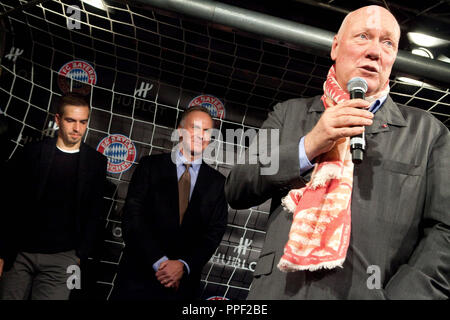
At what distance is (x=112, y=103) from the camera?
109 inches

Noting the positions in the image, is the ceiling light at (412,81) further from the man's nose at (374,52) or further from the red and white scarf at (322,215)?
the red and white scarf at (322,215)

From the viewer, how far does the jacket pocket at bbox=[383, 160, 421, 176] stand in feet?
3.43

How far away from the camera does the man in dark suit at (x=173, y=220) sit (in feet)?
7.33

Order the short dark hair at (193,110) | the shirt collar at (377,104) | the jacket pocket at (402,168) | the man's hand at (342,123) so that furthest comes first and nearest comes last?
the short dark hair at (193,110) → the shirt collar at (377,104) → the jacket pocket at (402,168) → the man's hand at (342,123)

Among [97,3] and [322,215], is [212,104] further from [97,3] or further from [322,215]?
[322,215]

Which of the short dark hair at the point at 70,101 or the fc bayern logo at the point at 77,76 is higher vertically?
the fc bayern logo at the point at 77,76

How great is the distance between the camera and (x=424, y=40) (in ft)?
8.95

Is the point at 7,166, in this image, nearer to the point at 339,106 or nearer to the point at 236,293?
the point at 236,293

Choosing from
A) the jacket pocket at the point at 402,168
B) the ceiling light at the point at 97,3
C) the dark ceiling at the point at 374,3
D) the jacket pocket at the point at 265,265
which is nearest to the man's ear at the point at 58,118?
the ceiling light at the point at 97,3

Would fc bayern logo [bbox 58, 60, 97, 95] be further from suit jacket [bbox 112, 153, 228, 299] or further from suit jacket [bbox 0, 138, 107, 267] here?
suit jacket [bbox 112, 153, 228, 299]

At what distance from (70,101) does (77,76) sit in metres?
0.35

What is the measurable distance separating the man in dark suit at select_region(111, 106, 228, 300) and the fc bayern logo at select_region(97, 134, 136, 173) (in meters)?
0.19

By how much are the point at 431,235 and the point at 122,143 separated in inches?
84.7

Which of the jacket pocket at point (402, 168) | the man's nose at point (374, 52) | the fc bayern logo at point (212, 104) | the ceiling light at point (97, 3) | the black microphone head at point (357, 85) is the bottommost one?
the jacket pocket at point (402, 168)
